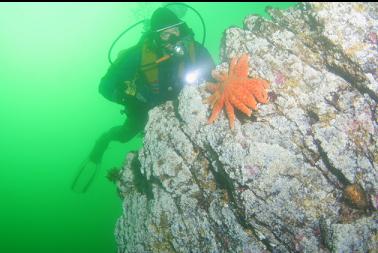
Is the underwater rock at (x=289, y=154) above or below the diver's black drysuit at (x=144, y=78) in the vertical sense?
below

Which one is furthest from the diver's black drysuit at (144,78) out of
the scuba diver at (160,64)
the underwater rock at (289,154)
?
the underwater rock at (289,154)

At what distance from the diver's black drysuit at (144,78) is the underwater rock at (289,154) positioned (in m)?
1.14

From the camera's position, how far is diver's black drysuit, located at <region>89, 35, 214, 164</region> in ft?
21.9

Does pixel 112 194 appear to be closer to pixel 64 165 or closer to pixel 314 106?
pixel 64 165

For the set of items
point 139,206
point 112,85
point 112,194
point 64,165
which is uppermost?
point 64,165

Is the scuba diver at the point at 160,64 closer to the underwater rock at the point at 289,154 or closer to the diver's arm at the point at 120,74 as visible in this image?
the diver's arm at the point at 120,74

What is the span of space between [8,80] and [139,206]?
180 meters

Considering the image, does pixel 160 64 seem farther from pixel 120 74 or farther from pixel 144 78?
pixel 120 74

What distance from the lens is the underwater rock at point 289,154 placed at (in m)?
4.45

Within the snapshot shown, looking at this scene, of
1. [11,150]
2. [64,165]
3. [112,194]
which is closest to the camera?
[112,194]

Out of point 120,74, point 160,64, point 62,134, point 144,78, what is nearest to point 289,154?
point 160,64

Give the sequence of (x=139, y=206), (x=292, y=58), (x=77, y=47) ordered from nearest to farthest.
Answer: (x=292, y=58) → (x=139, y=206) → (x=77, y=47)

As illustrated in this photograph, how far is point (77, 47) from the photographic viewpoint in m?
156

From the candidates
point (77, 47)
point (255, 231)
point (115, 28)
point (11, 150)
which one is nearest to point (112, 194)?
point (255, 231)
